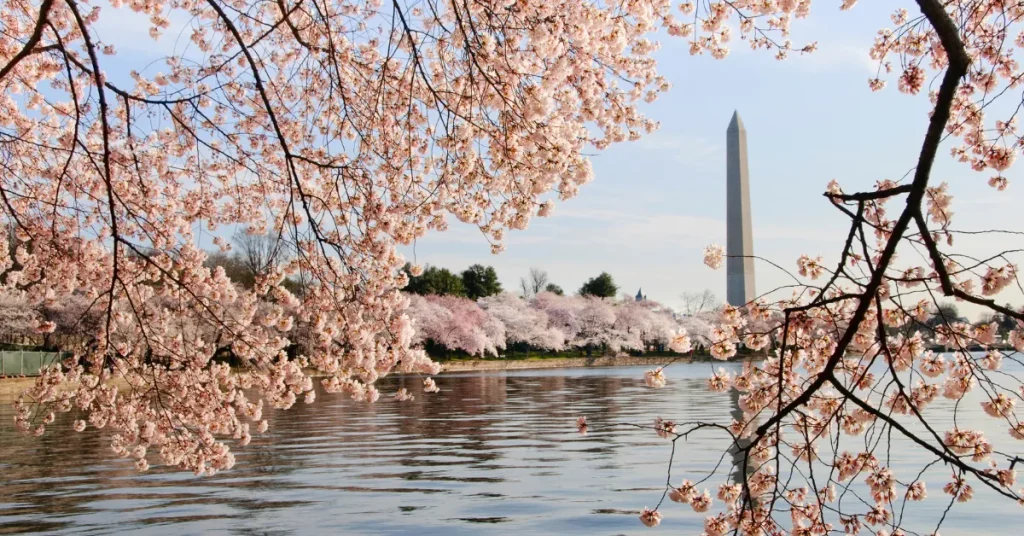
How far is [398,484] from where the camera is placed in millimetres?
8578

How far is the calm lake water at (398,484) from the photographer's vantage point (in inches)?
269

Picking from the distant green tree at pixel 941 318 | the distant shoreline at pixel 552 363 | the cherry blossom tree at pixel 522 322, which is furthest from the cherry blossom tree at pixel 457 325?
the distant green tree at pixel 941 318

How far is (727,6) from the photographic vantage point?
18.3ft

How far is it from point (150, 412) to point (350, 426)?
818cm

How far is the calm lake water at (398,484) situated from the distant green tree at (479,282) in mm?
37096

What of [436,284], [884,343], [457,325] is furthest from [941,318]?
[436,284]

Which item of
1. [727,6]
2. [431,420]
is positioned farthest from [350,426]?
[727,6]

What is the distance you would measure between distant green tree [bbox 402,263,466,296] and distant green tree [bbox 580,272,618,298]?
11858 mm

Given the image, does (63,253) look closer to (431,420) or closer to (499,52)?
(499,52)

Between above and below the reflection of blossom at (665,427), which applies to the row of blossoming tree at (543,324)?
above

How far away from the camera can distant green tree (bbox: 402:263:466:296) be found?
156 feet

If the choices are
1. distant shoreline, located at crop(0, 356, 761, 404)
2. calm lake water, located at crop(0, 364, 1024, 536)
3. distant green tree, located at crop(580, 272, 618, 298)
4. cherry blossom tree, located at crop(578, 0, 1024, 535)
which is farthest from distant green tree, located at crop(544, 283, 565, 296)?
cherry blossom tree, located at crop(578, 0, 1024, 535)

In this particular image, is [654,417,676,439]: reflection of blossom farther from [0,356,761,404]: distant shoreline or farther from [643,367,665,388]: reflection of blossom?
[0,356,761,404]: distant shoreline

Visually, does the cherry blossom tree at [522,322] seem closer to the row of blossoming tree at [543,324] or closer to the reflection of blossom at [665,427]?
the row of blossoming tree at [543,324]
